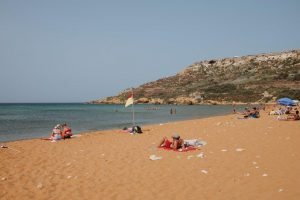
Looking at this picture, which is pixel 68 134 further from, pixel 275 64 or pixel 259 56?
pixel 259 56

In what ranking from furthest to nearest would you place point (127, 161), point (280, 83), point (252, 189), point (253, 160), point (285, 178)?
point (280, 83) < point (127, 161) < point (253, 160) < point (285, 178) < point (252, 189)

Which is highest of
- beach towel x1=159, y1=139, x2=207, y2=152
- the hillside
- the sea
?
the hillside

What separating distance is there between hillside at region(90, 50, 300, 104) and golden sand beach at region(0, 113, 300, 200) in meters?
80.3

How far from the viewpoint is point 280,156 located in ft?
39.3

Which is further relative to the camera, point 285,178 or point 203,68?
point 203,68

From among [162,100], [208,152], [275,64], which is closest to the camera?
[208,152]

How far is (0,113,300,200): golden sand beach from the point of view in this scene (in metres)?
8.76

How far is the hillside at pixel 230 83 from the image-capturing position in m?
104

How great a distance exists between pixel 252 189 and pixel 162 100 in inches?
4662

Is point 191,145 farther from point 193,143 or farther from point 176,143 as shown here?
point 176,143

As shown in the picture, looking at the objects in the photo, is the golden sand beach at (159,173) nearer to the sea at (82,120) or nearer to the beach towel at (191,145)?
the beach towel at (191,145)

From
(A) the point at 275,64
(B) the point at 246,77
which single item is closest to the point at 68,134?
(B) the point at 246,77

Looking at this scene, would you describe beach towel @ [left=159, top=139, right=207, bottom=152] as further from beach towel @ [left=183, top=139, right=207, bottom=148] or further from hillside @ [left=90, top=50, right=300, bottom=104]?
hillside @ [left=90, top=50, right=300, bottom=104]

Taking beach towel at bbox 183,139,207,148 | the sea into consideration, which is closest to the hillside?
the sea
